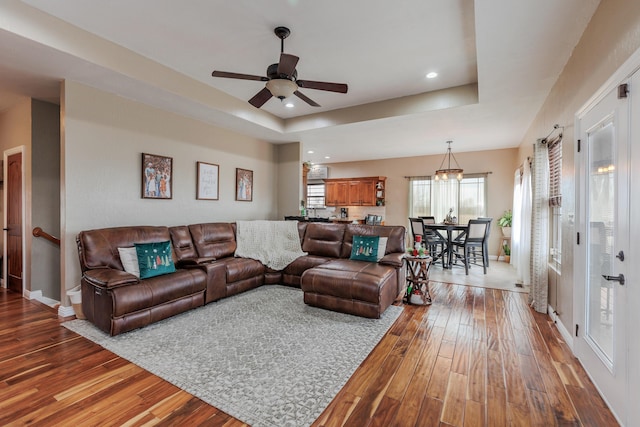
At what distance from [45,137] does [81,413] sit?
12.8ft

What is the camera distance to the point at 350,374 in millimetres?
2172

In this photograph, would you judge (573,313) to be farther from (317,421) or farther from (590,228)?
(317,421)

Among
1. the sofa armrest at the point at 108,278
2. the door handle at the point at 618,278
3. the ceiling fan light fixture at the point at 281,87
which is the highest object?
the ceiling fan light fixture at the point at 281,87

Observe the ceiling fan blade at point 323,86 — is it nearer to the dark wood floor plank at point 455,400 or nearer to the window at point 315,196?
the dark wood floor plank at point 455,400

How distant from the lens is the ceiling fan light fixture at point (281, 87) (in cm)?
272

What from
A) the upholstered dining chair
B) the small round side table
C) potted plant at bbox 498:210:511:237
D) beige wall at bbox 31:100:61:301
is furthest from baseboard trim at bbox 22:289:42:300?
potted plant at bbox 498:210:511:237

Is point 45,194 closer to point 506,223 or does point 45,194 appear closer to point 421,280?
point 421,280

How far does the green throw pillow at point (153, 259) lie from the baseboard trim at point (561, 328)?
162 inches

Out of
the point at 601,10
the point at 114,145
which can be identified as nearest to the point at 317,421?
the point at 601,10

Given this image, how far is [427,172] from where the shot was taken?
316 inches

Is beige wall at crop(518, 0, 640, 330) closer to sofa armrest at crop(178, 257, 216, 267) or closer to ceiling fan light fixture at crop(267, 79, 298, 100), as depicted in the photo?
ceiling fan light fixture at crop(267, 79, 298, 100)

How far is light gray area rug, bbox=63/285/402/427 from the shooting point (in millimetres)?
1869

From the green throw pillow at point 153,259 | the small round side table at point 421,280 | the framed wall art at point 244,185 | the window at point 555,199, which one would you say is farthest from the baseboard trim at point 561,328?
the framed wall art at point 244,185

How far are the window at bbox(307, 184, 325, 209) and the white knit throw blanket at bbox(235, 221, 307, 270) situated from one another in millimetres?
4524
